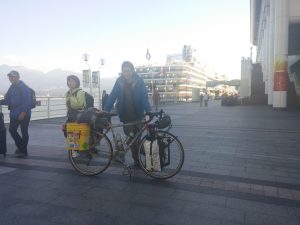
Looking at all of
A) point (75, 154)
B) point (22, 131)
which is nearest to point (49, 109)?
point (22, 131)

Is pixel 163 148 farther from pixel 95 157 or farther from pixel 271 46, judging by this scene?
pixel 271 46

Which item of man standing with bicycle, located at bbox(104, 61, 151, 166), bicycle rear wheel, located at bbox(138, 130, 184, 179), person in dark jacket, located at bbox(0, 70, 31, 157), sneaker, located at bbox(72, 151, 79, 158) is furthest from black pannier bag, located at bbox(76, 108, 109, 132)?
person in dark jacket, located at bbox(0, 70, 31, 157)

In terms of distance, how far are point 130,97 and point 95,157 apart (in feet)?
3.93

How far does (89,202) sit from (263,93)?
33.8 metres

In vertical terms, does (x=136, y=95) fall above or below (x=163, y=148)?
above

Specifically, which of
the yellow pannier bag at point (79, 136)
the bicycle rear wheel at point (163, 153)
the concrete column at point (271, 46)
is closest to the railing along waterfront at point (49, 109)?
the yellow pannier bag at point (79, 136)

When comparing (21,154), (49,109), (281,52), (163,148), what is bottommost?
(21,154)

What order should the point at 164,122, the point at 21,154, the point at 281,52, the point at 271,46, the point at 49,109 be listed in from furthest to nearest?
the point at 271,46 < the point at 281,52 < the point at 49,109 < the point at 21,154 < the point at 164,122

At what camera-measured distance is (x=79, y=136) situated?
4855 mm

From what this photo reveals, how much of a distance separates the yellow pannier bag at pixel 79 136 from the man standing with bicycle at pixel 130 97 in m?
0.61

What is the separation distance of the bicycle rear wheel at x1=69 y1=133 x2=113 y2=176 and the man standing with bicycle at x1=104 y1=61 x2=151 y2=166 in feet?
1.52

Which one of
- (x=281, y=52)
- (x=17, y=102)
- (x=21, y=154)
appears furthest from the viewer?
(x=281, y=52)

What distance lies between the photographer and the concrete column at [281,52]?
22312 mm

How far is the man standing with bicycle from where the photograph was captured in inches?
206
